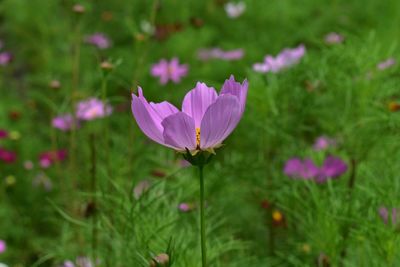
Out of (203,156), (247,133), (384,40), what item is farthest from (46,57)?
(203,156)

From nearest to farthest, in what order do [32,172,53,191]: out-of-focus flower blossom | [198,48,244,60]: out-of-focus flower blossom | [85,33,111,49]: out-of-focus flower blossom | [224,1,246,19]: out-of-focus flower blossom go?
[32,172,53,191]: out-of-focus flower blossom
[198,48,244,60]: out-of-focus flower blossom
[85,33,111,49]: out-of-focus flower blossom
[224,1,246,19]: out-of-focus flower blossom

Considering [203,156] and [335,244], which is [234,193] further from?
[203,156]

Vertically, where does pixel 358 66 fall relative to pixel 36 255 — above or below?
above

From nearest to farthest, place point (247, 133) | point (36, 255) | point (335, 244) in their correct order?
point (335, 244)
point (36, 255)
point (247, 133)

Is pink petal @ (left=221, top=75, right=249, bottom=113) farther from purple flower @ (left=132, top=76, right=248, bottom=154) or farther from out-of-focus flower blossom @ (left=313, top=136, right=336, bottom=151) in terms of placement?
out-of-focus flower blossom @ (left=313, top=136, right=336, bottom=151)

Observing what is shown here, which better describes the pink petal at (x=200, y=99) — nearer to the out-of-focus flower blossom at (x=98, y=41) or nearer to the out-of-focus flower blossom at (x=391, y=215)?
the out-of-focus flower blossom at (x=391, y=215)

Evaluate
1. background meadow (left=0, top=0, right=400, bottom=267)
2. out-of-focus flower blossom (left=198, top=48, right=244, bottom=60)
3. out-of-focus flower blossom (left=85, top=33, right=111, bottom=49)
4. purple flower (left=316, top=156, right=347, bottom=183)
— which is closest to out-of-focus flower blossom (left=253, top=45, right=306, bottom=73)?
background meadow (left=0, top=0, right=400, bottom=267)

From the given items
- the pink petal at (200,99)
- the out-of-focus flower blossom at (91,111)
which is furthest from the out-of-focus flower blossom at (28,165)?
the pink petal at (200,99)
